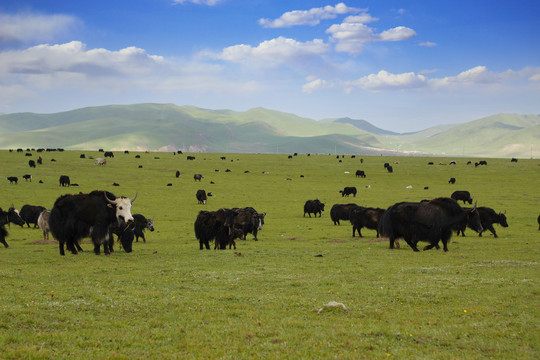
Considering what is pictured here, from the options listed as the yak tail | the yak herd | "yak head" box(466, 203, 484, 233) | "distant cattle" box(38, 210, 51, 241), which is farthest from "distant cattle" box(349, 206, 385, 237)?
"distant cattle" box(38, 210, 51, 241)

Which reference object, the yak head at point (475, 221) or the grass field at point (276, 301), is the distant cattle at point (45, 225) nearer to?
the grass field at point (276, 301)

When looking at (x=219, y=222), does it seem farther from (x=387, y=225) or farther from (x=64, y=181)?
(x=64, y=181)

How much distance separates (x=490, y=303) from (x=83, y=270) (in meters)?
12.7

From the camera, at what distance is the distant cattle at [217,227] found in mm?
23109

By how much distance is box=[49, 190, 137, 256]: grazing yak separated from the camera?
763 inches

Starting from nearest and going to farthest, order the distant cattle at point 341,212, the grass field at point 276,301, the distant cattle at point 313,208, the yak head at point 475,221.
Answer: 1. the grass field at point 276,301
2. the yak head at point 475,221
3. the distant cattle at point 341,212
4. the distant cattle at point 313,208

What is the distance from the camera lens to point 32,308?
10.4 meters

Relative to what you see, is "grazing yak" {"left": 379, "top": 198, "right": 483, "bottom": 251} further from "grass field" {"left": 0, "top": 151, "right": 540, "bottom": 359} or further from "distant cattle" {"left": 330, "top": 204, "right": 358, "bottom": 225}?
"distant cattle" {"left": 330, "top": 204, "right": 358, "bottom": 225}

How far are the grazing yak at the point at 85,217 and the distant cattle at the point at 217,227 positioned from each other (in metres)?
4.61

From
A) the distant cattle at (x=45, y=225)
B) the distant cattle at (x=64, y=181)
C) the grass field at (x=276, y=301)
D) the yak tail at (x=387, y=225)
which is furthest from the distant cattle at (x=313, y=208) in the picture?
the distant cattle at (x=64, y=181)

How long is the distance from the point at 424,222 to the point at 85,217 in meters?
15.4

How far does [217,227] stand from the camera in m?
23.4

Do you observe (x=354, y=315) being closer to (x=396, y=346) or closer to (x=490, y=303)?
(x=396, y=346)

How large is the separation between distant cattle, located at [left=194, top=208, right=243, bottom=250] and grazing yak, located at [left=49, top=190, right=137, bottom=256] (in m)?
4.61
